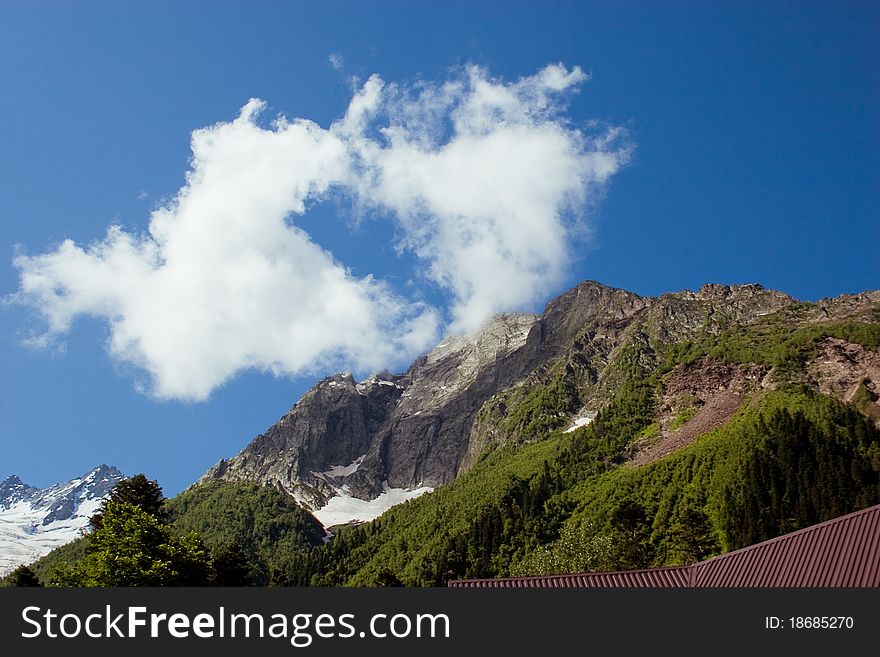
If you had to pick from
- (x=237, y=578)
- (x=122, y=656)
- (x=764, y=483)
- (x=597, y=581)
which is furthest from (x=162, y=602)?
(x=764, y=483)

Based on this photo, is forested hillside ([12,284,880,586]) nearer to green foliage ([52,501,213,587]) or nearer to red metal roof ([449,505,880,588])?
green foliage ([52,501,213,587])

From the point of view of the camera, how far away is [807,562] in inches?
1085

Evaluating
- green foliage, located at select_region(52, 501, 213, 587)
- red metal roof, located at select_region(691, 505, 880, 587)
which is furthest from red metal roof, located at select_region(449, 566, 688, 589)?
green foliage, located at select_region(52, 501, 213, 587)

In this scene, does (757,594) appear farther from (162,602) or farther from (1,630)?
(1,630)

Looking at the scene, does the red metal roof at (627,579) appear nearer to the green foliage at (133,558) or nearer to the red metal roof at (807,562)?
the red metal roof at (807,562)

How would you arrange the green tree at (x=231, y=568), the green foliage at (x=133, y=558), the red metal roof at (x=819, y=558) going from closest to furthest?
the red metal roof at (x=819, y=558) < the green foliage at (x=133, y=558) < the green tree at (x=231, y=568)

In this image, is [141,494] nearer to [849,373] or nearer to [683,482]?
[683,482]

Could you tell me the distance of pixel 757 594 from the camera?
20.4 metres

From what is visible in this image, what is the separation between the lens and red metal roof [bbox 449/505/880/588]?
2520 cm

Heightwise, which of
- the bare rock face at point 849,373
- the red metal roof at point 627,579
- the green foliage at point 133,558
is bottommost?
the red metal roof at point 627,579

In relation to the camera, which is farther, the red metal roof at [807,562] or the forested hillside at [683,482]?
the forested hillside at [683,482]

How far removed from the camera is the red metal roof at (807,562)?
25.2m

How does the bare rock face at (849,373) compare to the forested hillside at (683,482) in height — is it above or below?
above

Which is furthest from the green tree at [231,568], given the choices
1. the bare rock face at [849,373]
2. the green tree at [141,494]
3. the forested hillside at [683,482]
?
the bare rock face at [849,373]
